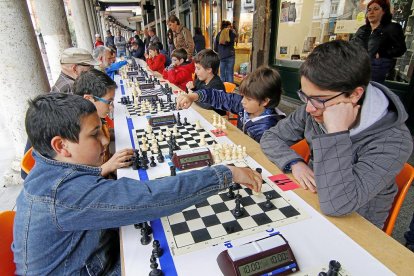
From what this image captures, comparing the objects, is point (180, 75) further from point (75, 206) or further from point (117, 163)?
point (75, 206)

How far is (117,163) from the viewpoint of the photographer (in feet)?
5.64

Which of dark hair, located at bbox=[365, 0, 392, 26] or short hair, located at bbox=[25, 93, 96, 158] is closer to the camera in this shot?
short hair, located at bbox=[25, 93, 96, 158]

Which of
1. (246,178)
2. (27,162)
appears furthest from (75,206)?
(27,162)

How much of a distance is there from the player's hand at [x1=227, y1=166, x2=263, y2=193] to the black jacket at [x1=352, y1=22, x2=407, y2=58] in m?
3.03

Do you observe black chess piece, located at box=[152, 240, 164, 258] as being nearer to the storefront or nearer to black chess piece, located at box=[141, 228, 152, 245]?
black chess piece, located at box=[141, 228, 152, 245]

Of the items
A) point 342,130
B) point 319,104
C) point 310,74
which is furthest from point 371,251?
point 310,74

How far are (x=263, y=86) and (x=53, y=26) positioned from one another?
4660mm

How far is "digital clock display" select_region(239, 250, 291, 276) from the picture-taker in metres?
0.86

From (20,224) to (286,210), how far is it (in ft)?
3.85

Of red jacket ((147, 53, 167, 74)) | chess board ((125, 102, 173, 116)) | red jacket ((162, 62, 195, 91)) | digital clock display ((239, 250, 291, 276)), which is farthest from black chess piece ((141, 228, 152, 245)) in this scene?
red jacket ((147, 53, 167, 74))

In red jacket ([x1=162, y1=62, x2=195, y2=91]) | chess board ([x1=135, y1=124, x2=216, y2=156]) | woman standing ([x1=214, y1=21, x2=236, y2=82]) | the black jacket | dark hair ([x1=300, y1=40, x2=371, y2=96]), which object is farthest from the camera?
woman standing ([x1=214, y1=21, x2=236, y2=82])

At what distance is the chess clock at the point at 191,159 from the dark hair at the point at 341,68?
0.82m

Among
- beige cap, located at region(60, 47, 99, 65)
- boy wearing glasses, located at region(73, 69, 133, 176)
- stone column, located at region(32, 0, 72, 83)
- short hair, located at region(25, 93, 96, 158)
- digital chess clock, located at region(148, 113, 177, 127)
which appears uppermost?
stone column, located at region(32, 0, 72, 83)

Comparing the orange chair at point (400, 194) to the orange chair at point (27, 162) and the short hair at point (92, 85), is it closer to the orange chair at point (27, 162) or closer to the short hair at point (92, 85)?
the orange chair at point (27, 162)
